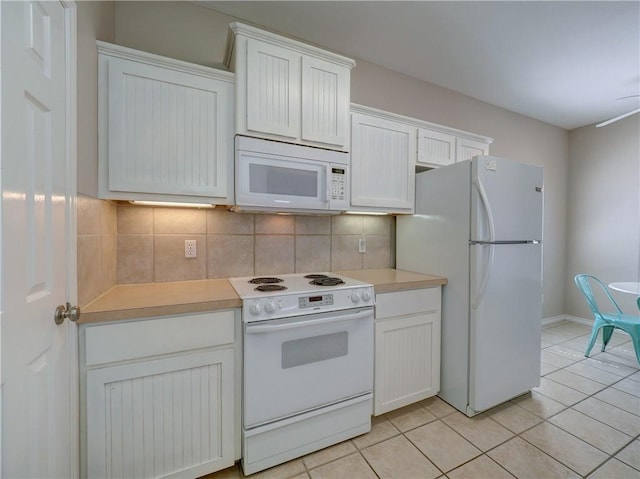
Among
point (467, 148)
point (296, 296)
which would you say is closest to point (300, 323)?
point (296, 296)

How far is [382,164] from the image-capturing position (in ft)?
7.04

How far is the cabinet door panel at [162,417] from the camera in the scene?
1.17 meters

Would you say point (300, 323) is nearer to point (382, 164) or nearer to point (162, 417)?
point (162, 417)

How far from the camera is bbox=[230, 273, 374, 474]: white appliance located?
1.40m

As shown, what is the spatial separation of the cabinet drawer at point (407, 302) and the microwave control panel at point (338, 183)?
715 millimetres

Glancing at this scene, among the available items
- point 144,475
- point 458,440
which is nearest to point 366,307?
point 458,440

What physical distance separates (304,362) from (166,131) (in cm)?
148

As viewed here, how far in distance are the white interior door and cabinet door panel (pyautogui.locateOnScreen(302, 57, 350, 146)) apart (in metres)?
1.13

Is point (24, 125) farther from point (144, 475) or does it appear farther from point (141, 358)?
point (144, 475)

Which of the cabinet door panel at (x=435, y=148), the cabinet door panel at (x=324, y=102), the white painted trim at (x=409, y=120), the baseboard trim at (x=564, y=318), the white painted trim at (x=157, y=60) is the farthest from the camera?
the baseboard trim at (x=564, y=318)

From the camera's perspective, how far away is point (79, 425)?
1.15 m

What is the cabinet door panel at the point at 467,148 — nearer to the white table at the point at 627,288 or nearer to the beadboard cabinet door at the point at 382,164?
the beadboard cabinet door at the point at 382,164

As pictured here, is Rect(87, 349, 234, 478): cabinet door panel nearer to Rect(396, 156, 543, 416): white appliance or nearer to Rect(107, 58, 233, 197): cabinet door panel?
Rect(107, 58, 233, 197): cabinet door panel

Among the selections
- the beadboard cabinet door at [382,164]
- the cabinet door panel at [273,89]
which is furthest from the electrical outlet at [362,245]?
the cabinet door panel at [273,89]
